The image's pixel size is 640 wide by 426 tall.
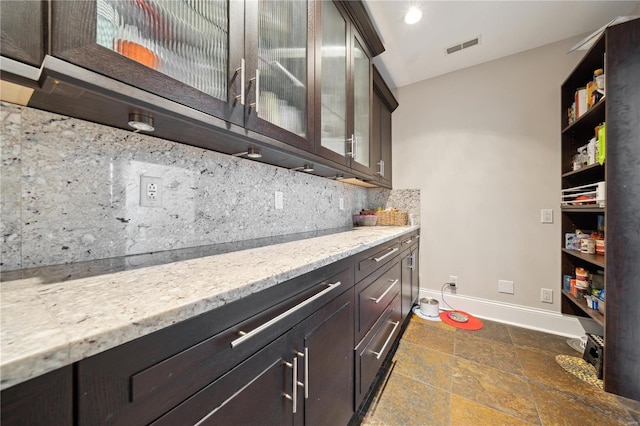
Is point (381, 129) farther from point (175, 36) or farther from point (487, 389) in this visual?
point (487, 389)

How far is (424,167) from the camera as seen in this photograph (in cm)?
276

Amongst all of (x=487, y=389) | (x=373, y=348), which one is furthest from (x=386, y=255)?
(x=487, y=389)

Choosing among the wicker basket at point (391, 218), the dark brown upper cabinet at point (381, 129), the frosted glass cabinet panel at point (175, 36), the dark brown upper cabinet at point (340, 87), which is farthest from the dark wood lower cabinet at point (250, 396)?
the wicker basket at point (391, 218)

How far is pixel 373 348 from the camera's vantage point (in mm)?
1346

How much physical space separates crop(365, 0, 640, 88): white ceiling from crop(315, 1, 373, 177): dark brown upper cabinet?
371 mm

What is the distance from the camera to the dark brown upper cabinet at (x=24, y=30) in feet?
1.44

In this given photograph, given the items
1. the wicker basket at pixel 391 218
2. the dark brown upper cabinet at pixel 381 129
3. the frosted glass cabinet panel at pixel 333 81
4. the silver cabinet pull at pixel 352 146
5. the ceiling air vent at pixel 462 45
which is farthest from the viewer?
the wicker basket at pixel 391 218

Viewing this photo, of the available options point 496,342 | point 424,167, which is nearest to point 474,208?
point 424,167

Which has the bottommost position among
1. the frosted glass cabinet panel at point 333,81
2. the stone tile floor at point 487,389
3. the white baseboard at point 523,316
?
the stone tile floor at point 487,389

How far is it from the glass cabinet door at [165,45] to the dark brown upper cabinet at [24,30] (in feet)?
0.07

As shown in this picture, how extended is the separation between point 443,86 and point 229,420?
330 centimetres

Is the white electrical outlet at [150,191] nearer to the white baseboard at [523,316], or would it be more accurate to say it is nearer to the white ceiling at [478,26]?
the white ceiling at [478,26]

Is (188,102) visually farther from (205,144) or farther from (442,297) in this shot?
(442,297)

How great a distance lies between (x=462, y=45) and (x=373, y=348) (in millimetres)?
2721
